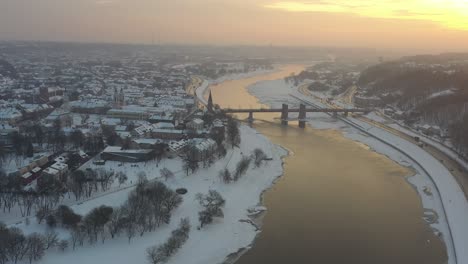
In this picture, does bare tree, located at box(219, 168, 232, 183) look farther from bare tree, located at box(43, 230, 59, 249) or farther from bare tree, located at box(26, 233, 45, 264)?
bare tree, located at box(26, 233, 45, 264)

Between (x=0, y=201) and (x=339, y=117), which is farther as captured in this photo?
(x=339, y=117)

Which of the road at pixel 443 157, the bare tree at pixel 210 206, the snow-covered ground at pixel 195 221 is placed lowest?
the snow-covered ground at pixel 195 221

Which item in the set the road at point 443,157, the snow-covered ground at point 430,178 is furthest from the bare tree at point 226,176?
the road at point 443,157

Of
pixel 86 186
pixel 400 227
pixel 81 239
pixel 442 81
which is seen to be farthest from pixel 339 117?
pixel 81 239

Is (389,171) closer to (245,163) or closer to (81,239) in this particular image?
(245,163)

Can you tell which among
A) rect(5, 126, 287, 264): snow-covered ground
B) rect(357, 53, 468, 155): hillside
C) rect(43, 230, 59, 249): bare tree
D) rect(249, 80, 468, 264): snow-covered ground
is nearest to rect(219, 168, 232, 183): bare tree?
rect(5, 126, 287, 264): snow-covered ground

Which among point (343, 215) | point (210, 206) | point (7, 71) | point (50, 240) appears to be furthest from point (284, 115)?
point (7, 71)

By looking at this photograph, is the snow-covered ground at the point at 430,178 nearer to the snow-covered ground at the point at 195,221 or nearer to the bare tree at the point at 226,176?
the snow-covered ground at the point at 195,221
